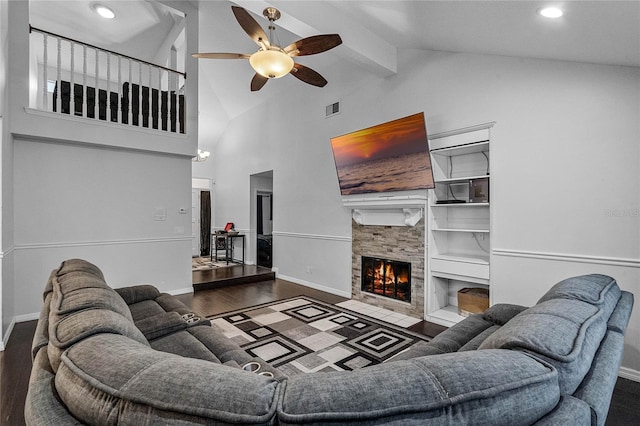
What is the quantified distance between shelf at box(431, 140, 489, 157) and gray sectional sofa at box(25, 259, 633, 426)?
2586 millimetres

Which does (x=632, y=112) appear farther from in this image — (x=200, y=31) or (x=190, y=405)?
(x=200, y=31)

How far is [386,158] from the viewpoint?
4.00 metres

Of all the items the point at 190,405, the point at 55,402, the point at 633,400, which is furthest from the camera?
the point at 633,400

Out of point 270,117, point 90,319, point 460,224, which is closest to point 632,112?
point 460,224

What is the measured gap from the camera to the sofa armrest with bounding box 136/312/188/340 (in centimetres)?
193

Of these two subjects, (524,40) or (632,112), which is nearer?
(632,112)

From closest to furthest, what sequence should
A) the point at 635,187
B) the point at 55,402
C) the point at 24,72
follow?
the point at 55,402 < the point at 635,187 < the point at 24,72

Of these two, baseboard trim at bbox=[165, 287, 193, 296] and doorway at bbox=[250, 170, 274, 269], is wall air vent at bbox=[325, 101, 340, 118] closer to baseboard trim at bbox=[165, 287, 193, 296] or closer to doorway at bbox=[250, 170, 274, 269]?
doorway at bbox=[250, 170, 274, 269]

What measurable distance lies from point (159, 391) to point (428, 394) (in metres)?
0.56

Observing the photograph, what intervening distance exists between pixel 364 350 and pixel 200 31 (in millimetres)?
5676

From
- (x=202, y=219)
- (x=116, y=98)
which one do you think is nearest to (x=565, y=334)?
(x=116, y=98)

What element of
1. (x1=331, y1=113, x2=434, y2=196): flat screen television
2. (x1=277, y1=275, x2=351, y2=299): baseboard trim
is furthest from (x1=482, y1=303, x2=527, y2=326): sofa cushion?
(x1=277, y1=275, x2=351, y2=299): baseboard trim

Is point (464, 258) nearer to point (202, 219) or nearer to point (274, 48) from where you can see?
point (274, 48)

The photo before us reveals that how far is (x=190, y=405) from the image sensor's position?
2.03 feet
